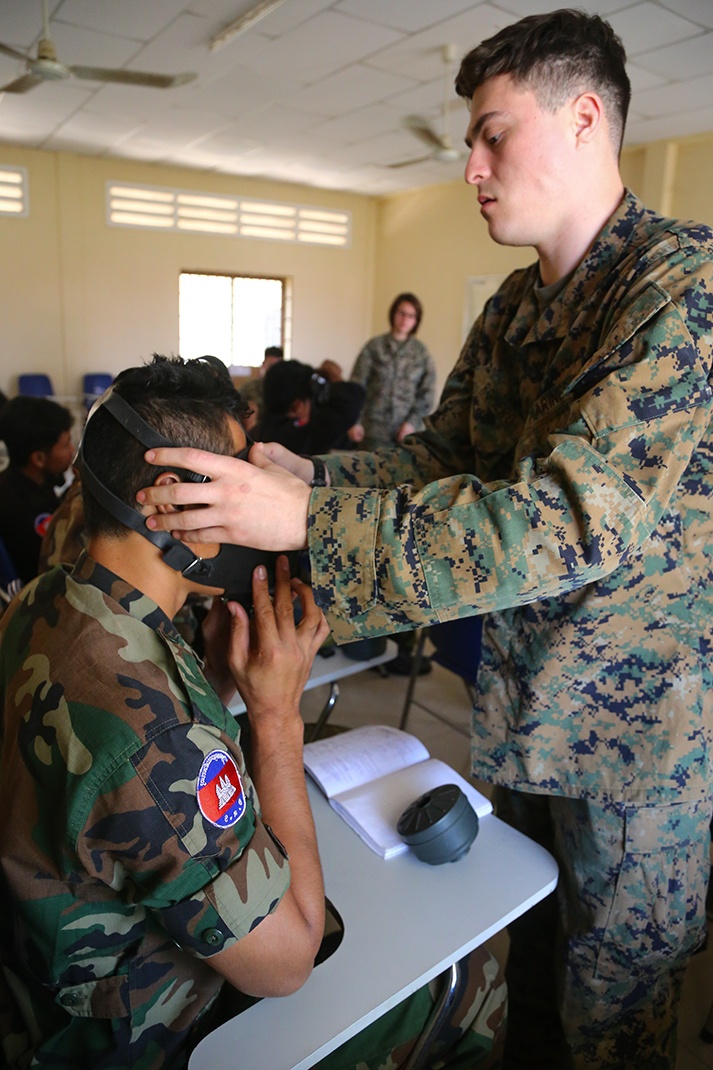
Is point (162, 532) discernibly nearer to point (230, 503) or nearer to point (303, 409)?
point (230, 503)

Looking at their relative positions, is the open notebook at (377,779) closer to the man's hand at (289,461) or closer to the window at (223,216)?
the man's hand at (289,461)

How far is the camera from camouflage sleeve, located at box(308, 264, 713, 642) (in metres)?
0.91

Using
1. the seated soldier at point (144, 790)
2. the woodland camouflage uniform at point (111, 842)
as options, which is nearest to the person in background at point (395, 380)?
the seated soldier at point (144, 790)

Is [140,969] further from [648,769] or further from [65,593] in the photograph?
[648,769]

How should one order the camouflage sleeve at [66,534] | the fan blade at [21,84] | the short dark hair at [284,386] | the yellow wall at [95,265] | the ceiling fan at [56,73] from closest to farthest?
the camouflage sleeve at [66,534] < the short dark hair at [284,386] < the ceiling fan at [56,73] < the fan blade at [21,84] < the yellow wall at [95,265]

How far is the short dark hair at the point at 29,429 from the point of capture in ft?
9.41

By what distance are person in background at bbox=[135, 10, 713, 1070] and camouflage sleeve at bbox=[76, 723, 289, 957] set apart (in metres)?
0.27

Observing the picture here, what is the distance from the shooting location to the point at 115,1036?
2.99ft

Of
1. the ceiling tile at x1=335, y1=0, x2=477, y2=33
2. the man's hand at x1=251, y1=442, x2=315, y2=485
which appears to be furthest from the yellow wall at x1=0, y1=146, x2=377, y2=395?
the man's hand at x1=251, y1=442, x2=315, y2=485

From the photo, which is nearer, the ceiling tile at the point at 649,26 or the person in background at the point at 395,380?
the ceiling tile at the point at 649,26

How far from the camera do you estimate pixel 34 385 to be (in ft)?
26.2

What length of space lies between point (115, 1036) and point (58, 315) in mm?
8530

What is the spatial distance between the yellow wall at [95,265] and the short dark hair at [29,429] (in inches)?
212

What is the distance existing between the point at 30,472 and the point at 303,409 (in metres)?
1.37
